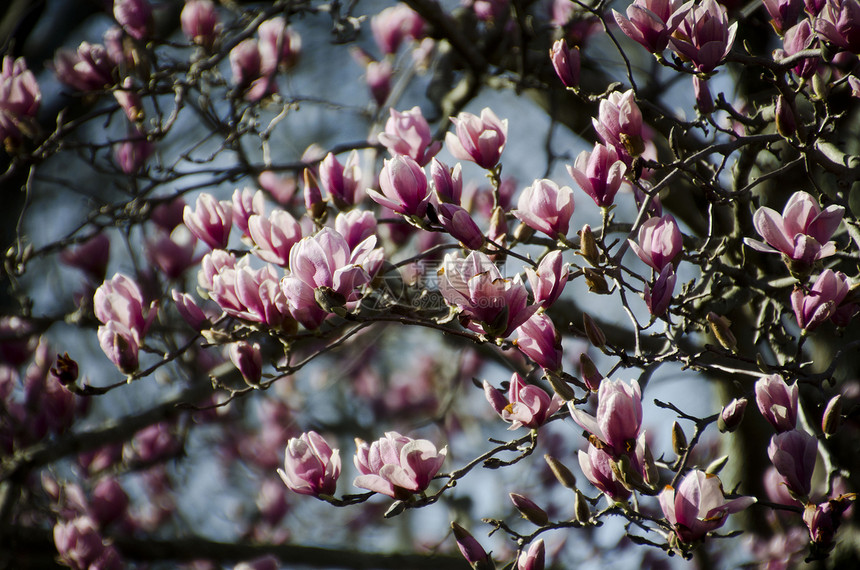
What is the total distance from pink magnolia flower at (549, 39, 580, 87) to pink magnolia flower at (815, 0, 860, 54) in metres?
0.46

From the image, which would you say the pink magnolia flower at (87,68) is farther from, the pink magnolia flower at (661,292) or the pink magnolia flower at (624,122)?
the pink magnolia flower at (661,292)

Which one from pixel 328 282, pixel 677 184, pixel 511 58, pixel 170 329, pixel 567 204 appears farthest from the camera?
pixel 511 58

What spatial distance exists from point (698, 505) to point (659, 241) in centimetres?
45

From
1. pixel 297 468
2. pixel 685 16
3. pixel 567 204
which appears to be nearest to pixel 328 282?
pixel 297 468

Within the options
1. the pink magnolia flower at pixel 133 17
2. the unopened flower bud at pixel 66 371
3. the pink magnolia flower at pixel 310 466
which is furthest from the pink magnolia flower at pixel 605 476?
the pink magnolia flower at pixel 133 17

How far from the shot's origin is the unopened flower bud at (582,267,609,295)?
1.24 meters

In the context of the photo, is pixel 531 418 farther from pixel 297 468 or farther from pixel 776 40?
pixel 776 40

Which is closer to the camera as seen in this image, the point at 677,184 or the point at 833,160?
the point at 833,160

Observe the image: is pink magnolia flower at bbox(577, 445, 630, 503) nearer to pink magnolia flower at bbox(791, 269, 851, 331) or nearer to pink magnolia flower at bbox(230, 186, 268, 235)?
pink magnolia flower at bbox(791, 269, 851, 331)

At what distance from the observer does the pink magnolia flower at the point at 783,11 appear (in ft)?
4.63

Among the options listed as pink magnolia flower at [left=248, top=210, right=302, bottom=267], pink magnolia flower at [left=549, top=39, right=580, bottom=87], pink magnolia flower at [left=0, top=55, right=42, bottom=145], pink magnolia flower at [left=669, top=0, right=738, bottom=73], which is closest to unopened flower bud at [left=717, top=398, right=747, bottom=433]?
pink magnolia flower at [left=669, top=0, right=738, bottom=73]

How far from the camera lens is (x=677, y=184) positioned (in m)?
2.32

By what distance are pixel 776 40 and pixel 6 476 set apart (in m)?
3.02

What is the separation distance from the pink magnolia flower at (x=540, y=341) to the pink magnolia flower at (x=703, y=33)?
0.56 metres
